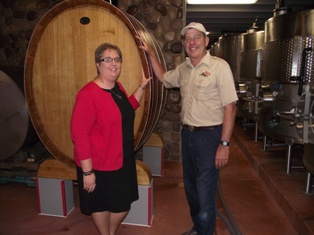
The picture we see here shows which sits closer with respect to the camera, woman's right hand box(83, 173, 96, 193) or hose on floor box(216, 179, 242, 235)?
woman's right hand box(83, 173, 96, 193)

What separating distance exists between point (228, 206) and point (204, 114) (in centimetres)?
131

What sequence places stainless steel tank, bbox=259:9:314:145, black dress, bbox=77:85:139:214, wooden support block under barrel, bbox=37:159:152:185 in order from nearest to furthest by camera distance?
black dress, bbox=77:85:139:214 < wooden support block under barrel, bbox=37:159:152:185 < stainless steel tank, bbox=259:9:314:145

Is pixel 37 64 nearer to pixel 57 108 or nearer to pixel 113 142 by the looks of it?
pixel 57 108

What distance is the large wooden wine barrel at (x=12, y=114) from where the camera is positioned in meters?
2.85

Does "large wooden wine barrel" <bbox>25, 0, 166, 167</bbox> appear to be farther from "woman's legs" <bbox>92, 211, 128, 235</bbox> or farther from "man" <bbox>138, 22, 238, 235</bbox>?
"woman's legs" <bbox>92, 211, 128, 235</bbox>

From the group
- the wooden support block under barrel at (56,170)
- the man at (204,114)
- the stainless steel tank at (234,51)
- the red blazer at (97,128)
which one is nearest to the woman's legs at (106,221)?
the red blazer at (97,128)

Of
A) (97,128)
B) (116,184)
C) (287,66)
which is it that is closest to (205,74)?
(97,128)

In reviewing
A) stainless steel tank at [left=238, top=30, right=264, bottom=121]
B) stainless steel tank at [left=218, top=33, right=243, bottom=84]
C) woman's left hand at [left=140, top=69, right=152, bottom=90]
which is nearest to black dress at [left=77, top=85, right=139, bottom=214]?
woman's left hand at [left=140, top=69, right=152, bottom=90]

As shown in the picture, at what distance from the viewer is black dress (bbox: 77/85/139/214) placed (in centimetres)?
191

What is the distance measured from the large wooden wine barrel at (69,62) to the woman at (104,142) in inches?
12.3

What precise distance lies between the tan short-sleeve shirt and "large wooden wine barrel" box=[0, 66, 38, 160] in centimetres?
169

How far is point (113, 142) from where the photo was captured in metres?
1.85

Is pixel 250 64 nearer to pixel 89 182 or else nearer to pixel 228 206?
pixel 228 206

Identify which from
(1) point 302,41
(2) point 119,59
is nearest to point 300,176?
(1) point 302,41
